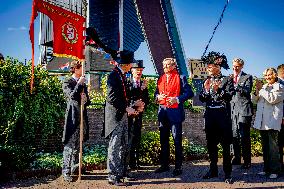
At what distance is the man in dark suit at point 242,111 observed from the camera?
661 cm

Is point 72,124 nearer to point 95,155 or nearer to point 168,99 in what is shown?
point 95,155

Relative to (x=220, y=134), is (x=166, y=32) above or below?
above

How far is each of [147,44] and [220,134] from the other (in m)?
12.7

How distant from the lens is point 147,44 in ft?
58.2

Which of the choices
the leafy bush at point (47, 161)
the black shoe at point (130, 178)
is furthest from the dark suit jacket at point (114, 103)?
the leafy bush at point (47, 161)

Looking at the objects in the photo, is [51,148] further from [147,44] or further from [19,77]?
[147,44]

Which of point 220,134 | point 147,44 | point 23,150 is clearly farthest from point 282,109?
point 147,44

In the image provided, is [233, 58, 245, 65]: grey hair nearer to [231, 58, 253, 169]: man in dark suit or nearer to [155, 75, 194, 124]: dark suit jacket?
[231, 58, 253, 169]: man in dark suit

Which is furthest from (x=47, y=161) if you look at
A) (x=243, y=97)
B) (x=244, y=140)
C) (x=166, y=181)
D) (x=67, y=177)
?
(x=243, y=97)

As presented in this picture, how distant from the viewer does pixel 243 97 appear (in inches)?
267

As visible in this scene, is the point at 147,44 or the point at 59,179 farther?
the point at 147,44

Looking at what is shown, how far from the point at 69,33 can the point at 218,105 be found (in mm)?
3162

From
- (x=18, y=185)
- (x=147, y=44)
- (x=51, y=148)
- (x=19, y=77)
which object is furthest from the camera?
(x=147, y=44)

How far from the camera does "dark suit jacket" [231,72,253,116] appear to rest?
6.53m
